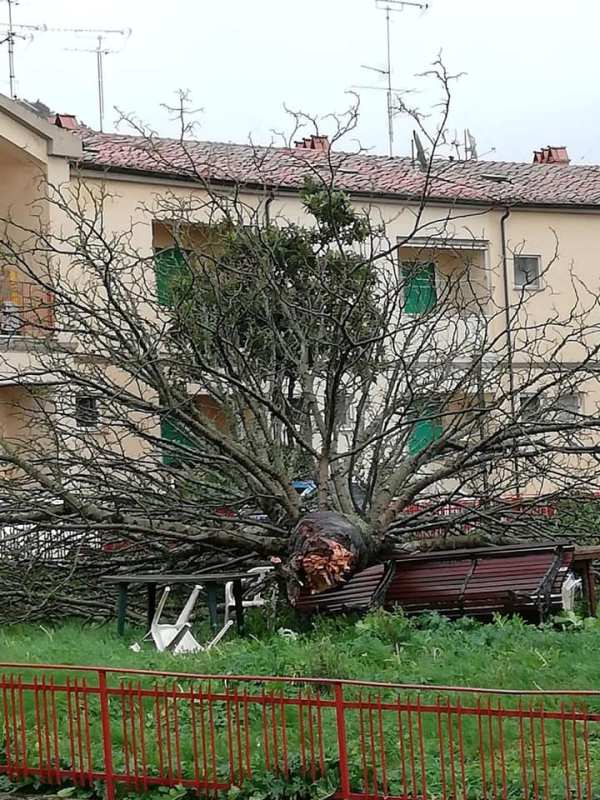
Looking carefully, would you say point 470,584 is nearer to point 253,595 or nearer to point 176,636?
point 253,595

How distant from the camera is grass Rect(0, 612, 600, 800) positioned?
694 cm

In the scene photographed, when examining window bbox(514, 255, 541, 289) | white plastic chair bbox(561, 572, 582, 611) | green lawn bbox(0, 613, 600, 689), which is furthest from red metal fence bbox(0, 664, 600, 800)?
window bbox(514, 255, 541, 289)

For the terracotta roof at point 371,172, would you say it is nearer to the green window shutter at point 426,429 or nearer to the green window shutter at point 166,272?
the green window shutter at point 166,272

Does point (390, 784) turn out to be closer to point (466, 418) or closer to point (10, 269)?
point (466, 418)

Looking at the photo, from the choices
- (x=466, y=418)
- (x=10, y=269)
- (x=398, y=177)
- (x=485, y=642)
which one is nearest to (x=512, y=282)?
(x=398, y=177)

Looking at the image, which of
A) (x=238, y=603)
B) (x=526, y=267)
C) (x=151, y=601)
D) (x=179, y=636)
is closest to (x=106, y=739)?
(x=179, y=636)

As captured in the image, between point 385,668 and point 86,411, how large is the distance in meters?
5.69

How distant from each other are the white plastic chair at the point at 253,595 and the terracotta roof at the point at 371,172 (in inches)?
454

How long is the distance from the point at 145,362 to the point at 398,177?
17176mm

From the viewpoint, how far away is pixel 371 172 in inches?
1100

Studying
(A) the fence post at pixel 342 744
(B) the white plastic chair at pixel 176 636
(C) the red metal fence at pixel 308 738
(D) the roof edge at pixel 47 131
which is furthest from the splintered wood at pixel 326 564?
(D) the roof edge at pixel 47 131

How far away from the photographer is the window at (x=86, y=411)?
13204 millimetres

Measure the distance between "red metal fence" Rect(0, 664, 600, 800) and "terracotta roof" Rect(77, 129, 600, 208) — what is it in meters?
15.5

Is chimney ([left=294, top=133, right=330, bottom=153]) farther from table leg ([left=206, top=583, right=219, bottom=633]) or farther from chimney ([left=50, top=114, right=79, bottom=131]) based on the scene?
table leg ([left=206, top=583, right=219, bottom=633])
